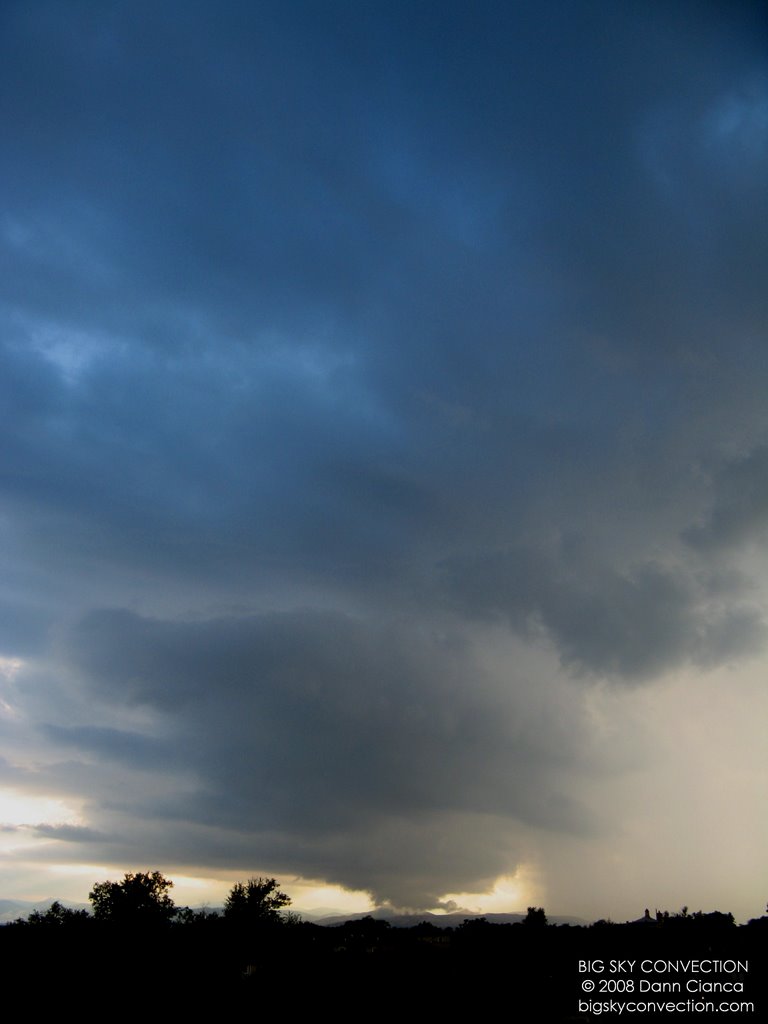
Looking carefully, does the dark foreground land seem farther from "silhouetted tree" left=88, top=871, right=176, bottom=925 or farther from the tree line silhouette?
"silhouetted tree" left=88, top=871, right=176, bottom=925

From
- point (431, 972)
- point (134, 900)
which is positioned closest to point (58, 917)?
point (134, 900)

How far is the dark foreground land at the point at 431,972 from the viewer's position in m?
39.1

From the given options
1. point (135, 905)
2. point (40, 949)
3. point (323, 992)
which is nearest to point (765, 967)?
point (323, 992)

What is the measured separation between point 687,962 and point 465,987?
13936mm

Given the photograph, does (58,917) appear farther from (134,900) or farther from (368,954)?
(368,954)

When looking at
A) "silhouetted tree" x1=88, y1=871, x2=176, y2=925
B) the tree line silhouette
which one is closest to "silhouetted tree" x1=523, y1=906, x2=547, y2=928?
the tree line silhouette

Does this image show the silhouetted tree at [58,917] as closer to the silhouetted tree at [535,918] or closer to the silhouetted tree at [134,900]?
the silhouetted tree at [134,900]

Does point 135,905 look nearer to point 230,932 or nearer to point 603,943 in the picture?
point 230,932

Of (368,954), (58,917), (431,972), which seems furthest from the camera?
(58,917)

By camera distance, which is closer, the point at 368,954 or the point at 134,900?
the point at 368,954

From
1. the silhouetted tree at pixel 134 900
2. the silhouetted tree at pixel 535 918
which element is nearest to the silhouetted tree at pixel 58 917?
the silhouetted tree at pixel 134 900

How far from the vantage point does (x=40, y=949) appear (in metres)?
61.7

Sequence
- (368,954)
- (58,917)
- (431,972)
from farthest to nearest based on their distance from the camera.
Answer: (58,917)
(368,954)
(431,972)

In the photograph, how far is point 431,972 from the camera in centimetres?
4584
